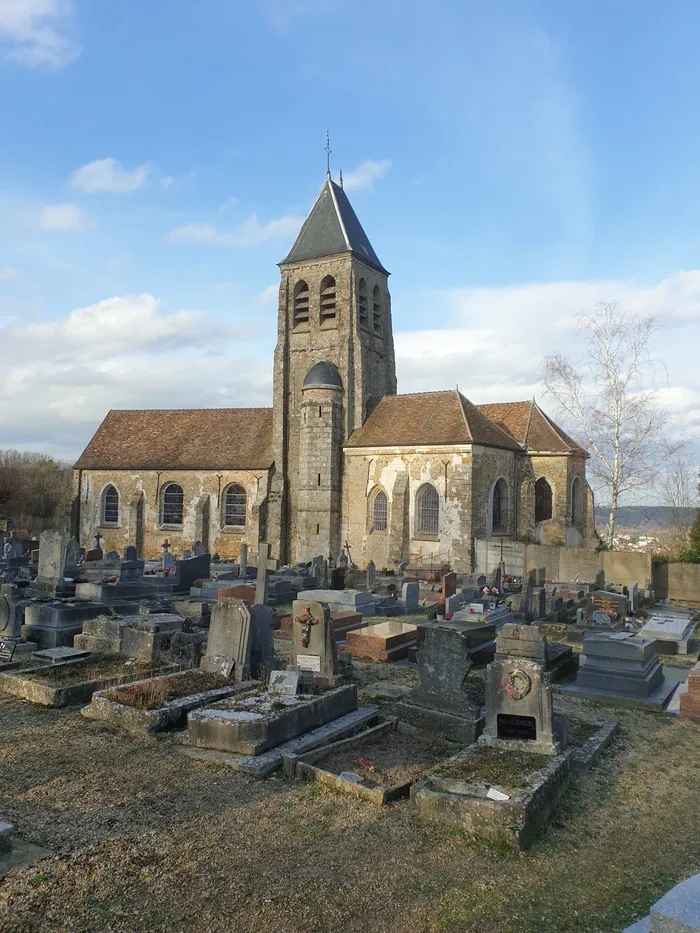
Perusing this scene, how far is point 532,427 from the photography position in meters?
27.1

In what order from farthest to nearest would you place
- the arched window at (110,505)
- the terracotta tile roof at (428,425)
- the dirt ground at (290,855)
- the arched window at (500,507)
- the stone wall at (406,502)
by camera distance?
the arched window at (110,505) < the arched window at (500,507) < the terracotta tile roof at (428,425) < the stone wall at (406,502) < the dirt ground at (290,855)

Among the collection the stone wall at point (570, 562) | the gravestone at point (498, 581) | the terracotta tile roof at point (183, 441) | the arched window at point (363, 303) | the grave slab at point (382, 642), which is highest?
the arched window at point (363, 303)

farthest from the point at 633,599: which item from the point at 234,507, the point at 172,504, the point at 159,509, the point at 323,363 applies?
the point at 159,509

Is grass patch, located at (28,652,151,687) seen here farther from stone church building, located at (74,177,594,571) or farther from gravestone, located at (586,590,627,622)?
stone church building, located at (74,177,594,571)

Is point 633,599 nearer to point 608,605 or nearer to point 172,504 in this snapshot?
point 608,605

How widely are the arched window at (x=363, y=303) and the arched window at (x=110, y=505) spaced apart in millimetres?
13632

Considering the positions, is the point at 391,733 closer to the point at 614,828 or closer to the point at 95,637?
the point at 614,828

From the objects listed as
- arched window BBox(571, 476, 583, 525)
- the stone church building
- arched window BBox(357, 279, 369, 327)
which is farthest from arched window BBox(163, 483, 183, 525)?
arched window BBox(571, 476, 583, 525)

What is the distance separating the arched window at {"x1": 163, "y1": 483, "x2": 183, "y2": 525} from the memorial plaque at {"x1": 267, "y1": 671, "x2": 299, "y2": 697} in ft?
74.9

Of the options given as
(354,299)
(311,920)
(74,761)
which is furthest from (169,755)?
(354,299)

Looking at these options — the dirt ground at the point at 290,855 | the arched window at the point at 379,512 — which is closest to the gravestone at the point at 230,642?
the dirt ground at the point at 290,855

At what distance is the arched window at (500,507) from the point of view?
25.5 m

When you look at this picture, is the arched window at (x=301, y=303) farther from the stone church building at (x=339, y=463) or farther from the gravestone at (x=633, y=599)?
the gravestone at (x=633, y=599)

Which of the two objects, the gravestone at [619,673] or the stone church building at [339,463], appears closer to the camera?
the gravestone at [619,673]
